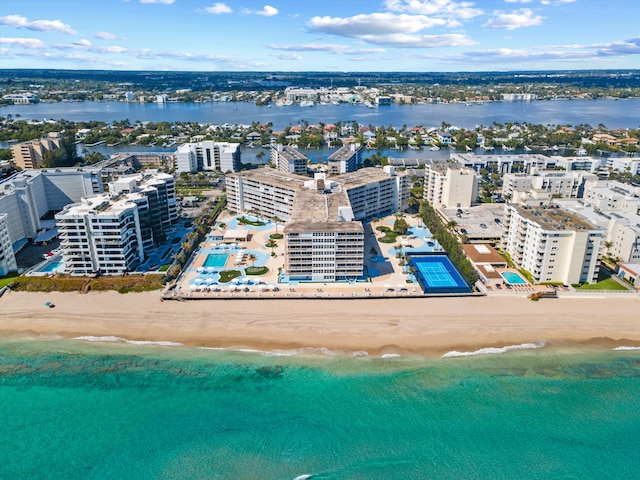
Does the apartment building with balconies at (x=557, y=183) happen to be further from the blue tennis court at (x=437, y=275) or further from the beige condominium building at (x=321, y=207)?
the blue tennis court at (x=437, y=275)

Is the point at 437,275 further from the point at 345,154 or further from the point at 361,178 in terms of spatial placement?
the point at 345,154

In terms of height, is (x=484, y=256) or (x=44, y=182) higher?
(x=44, y=182)

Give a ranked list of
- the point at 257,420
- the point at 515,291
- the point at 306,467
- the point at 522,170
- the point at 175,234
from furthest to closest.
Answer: the point at 522,170, the point at 175,234, the point at 515,291, the point at 257,420, the point at 306,467

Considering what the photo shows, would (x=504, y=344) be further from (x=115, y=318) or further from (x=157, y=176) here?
(x=157, y=176)

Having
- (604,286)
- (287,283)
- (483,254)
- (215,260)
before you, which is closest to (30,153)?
(215,260)

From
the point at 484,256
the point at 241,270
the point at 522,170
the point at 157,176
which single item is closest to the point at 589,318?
the point at 484,256

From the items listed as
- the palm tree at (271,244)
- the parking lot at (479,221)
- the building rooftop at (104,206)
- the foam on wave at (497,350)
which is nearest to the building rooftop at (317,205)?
the palm tree at (271,244)
